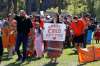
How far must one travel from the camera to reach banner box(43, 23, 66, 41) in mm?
15180

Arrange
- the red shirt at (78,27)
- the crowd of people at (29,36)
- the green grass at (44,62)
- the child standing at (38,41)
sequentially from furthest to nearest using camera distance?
1. the red shirt at (78,27)
2. the child standing at (38,41)
3. the crowd of people at (29,36)
4. the green grass at (44,62)

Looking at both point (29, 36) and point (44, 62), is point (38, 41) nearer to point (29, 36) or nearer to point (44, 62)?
point (29, 36)

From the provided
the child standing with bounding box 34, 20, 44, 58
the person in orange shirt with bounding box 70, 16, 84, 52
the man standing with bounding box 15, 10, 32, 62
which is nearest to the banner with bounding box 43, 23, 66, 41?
the man standing with bounding box 15, 10, 32, 62

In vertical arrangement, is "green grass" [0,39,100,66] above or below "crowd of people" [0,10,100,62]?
below

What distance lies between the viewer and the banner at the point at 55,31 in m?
15.2

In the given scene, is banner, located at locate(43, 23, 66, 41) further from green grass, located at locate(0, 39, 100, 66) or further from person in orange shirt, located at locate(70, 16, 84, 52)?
person in orange shirt, located at locate(70, 16, 84, 52)

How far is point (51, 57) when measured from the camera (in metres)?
15.3

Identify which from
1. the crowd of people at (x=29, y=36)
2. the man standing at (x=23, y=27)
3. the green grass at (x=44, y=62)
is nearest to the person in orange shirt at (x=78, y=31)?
the crowd of people at (x=29, y=36)

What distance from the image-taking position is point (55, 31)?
50.1ft

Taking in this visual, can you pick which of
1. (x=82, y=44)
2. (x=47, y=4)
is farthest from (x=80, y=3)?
(x=82, y=44)

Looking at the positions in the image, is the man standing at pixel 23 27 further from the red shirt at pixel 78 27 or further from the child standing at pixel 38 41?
the red shirt at pixel 78 27

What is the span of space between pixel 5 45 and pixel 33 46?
197cm

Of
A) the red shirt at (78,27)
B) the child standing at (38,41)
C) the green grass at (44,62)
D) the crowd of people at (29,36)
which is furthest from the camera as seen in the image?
the red shirt at (78,27)

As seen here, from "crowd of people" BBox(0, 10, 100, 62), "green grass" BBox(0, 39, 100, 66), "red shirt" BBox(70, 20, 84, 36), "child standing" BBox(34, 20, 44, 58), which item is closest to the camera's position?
"green grass" BBox(0, 39, 100, 66)
